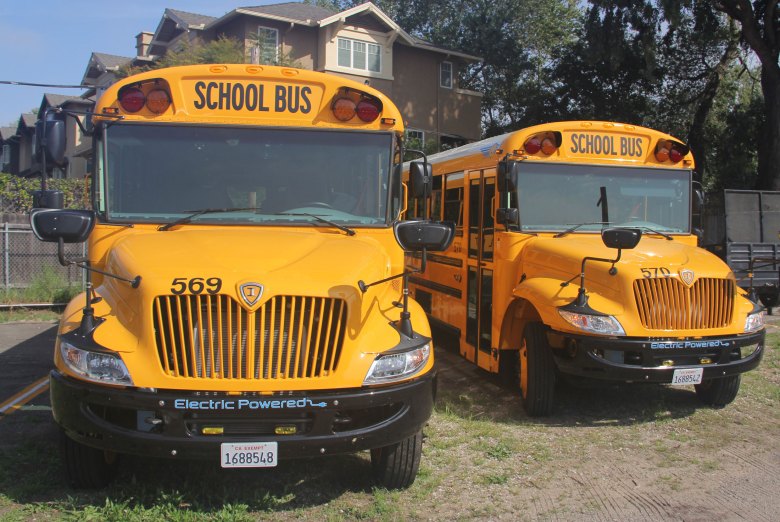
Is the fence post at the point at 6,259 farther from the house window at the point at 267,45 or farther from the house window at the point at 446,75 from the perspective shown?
the house window at the point at 446,75

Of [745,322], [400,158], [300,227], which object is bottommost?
[745,322]

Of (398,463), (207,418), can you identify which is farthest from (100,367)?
(398,463)

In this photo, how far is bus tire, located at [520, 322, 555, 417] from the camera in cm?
578

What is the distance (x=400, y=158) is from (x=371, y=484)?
220cm

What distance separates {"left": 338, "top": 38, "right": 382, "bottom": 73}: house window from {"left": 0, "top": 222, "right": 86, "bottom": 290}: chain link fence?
13278 millimetres

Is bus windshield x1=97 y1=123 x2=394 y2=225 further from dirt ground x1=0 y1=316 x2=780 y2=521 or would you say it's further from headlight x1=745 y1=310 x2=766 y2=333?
headlight x1=745 y1=310 x2=766 y2=333

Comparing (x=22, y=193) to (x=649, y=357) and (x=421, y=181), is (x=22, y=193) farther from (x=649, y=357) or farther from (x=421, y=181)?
(x=649, y=357)

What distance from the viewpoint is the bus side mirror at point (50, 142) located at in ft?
14.5

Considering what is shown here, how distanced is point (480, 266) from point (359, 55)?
60.8 ft

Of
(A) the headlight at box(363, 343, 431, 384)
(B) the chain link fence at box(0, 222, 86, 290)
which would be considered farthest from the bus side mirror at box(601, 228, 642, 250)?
(B) the chain link fence at box(0, 222, 86, 290)

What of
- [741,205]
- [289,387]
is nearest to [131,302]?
[289,387]

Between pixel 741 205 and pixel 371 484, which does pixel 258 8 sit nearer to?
pixel 741 205

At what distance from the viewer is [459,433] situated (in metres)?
5.36

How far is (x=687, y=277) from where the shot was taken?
5449 mm
